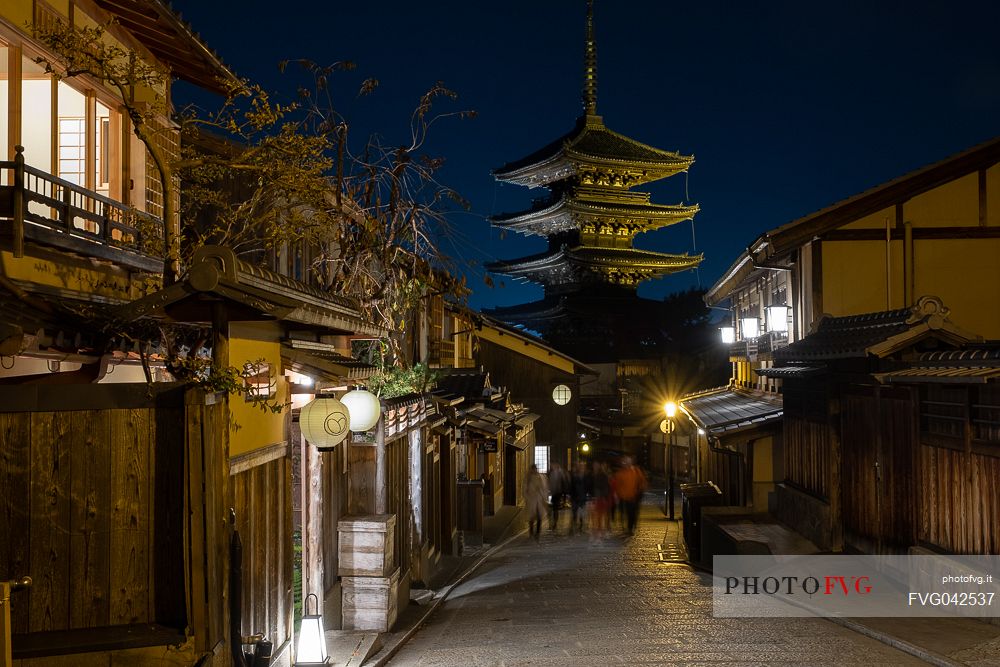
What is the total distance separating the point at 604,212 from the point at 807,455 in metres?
28.9

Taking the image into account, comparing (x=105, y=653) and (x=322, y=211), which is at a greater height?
(x=322, y=211)

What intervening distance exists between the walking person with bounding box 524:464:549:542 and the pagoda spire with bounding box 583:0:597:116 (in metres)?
28.8

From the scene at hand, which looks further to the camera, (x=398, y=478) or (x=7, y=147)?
(x=398, y=478)

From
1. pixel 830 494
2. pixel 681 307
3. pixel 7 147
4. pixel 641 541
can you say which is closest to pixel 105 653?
pixel 7 147

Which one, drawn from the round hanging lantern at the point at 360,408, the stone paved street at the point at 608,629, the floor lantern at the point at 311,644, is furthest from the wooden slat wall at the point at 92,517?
the round hanging lantern at the point at 360,408

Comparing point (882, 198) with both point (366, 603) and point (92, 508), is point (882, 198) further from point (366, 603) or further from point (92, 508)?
point (92, 508)

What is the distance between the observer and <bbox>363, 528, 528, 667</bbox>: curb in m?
9.75

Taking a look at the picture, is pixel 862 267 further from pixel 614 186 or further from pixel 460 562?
pixel 614 186

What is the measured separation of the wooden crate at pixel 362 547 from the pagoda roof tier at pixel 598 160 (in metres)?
34.4

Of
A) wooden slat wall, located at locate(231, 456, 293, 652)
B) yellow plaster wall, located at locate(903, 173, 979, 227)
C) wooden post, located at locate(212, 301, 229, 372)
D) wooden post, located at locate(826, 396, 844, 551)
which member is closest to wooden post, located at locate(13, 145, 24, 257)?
wooden slat wall, located at locate(231, 456, 293, 652)

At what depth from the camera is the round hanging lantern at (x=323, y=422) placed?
8.80 metres

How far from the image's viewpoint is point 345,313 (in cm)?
1052

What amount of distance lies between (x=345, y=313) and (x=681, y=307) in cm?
5261

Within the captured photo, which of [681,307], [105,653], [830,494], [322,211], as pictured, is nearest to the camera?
[105,653]
